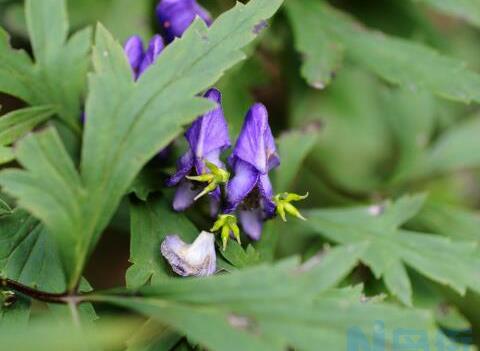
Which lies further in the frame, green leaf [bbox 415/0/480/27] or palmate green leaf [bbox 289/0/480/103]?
green leaf [bbox 415/0/480/27]

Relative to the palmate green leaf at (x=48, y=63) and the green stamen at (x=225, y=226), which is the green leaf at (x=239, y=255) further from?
the palmate green leaf at (x=48, y=63)

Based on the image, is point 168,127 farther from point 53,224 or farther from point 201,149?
point 53,224

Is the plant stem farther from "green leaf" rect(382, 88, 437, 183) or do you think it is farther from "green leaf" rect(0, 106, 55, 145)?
"green leaf" rect(382, 88, 437, 183)

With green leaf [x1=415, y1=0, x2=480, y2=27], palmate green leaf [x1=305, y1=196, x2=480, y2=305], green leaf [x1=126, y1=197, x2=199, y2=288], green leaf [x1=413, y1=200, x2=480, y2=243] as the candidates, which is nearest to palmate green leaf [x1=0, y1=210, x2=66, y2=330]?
green leaf [x1=126, y1=197, x2=199, y2=288]

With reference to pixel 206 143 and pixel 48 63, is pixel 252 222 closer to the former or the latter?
pixel 206 143

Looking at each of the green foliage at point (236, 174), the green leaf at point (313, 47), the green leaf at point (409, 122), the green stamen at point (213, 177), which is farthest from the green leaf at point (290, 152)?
the green leaf at point (409, 122)

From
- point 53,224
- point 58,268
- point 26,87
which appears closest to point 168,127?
point 53,224
